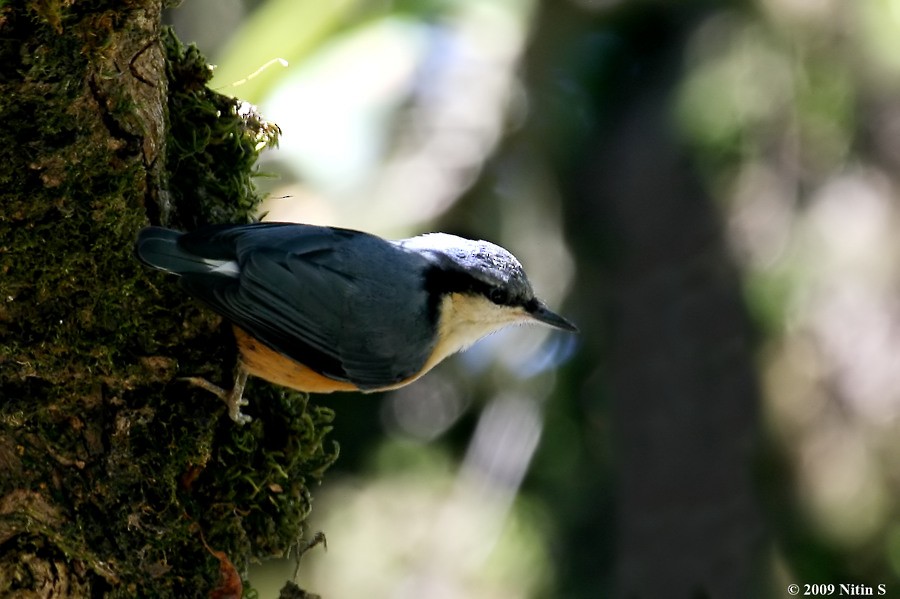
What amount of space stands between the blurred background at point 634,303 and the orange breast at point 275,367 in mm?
1151

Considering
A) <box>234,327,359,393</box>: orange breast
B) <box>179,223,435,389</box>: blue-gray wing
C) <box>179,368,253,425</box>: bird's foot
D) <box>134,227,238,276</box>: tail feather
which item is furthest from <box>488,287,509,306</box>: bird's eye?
<box>134,227,238,276</box>: tail feather

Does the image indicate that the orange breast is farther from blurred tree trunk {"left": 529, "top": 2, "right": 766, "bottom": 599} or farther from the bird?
blurred tree trunk {"left": 529, "top": 2, "right": 766, "bottom": 599}

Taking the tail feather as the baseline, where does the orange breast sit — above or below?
below

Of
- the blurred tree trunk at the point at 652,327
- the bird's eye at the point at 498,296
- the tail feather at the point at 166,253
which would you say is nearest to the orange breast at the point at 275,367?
the tail feather at the point at 166,253

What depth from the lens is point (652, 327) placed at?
4.15 m

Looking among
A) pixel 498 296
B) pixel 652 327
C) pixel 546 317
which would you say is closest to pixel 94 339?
pixel 498 296

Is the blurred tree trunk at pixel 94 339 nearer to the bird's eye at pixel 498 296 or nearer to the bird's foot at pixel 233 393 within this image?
the bird's foot at pixel 233 393

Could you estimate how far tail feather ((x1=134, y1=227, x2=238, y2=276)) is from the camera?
225cm

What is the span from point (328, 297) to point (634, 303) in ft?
6.13

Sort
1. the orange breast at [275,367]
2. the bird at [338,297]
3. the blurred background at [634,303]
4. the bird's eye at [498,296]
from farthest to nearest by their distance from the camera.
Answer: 1. the blurred background at [634,303]
2. the bird's eye at [498,296]
3. the orange breast at [275,367]
4. the bird at [338,297]

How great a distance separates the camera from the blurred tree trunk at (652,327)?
3.88 m

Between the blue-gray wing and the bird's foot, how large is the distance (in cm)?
12

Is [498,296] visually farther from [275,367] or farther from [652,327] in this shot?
[652,327]

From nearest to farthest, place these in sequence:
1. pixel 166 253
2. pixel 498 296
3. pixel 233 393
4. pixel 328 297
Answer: pixel 166 253
pixel 233 393
pixel 328 297
pixel 498 296
